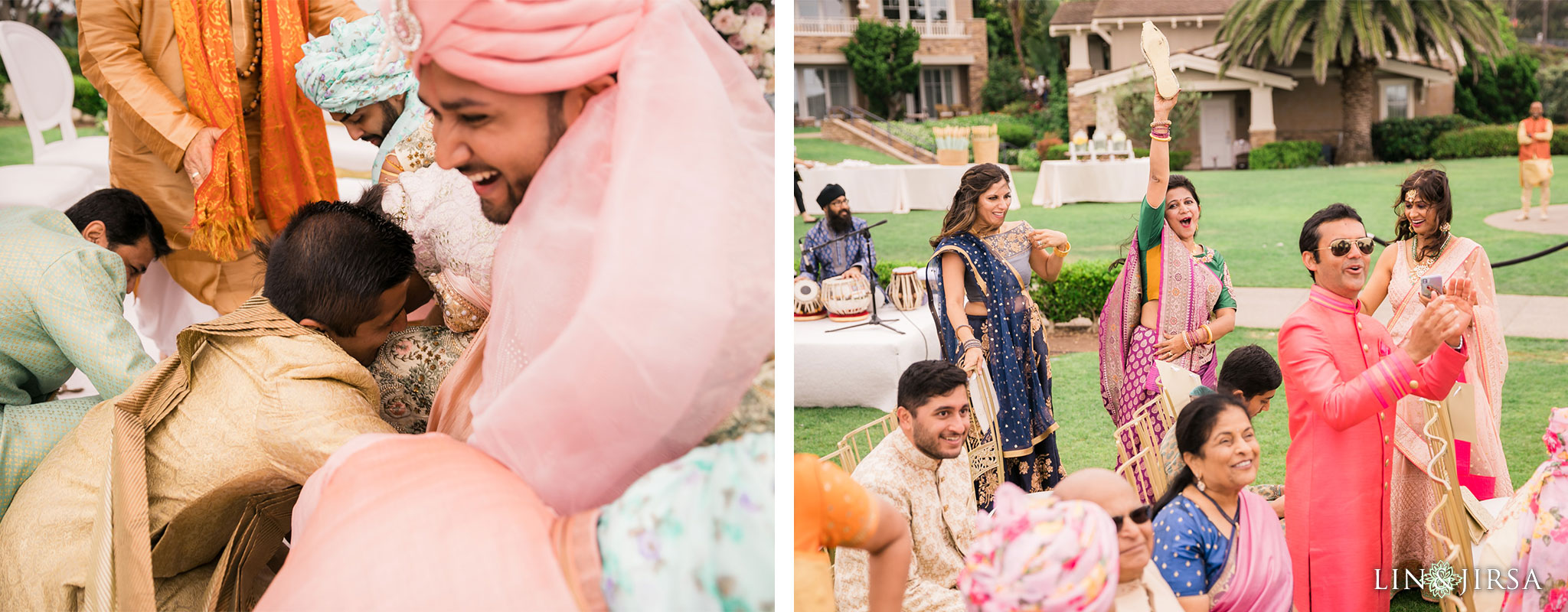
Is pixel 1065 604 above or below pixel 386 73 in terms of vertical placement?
below

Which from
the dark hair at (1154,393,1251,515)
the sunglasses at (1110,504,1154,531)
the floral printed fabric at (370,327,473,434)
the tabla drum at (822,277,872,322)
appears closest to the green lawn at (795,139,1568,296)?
the tabla drum at (822,277,872,322)

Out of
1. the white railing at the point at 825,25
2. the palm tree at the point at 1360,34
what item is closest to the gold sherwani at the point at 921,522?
the white railing at the point at 825,25

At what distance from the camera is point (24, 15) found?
3736 mm

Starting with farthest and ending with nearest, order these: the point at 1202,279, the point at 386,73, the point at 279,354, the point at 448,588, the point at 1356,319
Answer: the point at 1202,279 → the point at 1356,319 → the point at 386,73 → the point at 279,354 → the point at 448,588

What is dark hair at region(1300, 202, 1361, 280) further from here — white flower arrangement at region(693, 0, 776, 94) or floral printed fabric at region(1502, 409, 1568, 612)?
white flower arrangement at region(693, 0, 776, 94)

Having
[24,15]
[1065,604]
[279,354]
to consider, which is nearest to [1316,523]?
[1065,604]

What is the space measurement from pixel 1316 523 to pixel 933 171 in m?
1.75

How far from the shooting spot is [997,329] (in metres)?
2.93

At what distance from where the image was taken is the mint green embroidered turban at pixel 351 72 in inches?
83.4

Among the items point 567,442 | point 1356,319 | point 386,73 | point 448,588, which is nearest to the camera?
point 448,588

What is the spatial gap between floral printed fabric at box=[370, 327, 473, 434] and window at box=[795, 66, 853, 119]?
150 cm

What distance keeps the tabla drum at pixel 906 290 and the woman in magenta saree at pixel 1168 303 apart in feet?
5.13

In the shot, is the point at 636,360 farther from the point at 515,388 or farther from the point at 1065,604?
the point at 1065,604

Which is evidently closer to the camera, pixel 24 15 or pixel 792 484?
pixel 792 484
